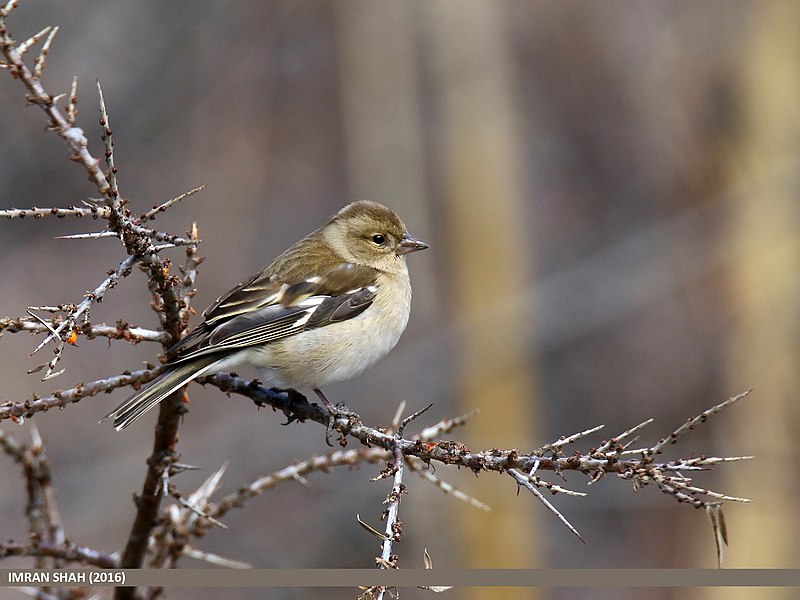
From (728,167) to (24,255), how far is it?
878 cm

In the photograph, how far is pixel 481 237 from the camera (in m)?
10.1

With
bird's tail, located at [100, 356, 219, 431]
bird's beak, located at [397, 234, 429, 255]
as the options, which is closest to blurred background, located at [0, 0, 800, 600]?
bird's beak, located at [397, 234, 429, 255]

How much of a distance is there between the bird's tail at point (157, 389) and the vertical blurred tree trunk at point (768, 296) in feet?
23.2

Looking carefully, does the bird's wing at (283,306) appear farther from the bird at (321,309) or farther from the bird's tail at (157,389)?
the bird's tail at (157,389)

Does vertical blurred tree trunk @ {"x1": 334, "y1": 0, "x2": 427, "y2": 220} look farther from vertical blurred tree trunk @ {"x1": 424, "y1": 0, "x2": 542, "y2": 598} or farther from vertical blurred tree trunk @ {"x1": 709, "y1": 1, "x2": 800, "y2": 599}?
vertical blurred tree trunk @ {"x1": 709, "y1": 1, "x2": 800, "y2": 599}

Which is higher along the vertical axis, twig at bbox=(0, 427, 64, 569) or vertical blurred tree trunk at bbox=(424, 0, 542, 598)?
vertical blurred tree trunk at bbox=(424, 0, 542, 598)

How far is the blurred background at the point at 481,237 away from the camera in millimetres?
9750

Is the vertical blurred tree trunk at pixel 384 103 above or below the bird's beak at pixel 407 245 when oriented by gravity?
above

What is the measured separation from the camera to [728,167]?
992cm

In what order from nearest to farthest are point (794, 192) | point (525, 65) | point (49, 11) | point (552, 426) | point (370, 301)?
point (370, 301) → point (794, 192) → point (49, 11) → point (552, 426) → point (525, 65)

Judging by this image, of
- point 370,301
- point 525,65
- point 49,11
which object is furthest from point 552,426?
point 49,11

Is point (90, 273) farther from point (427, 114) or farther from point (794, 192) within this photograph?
point (794, 192)

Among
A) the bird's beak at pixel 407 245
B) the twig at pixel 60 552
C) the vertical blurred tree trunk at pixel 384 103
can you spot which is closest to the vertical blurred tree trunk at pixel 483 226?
the vertical blurred tree trunk at pixel 384 103

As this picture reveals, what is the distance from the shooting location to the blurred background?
9.75 meters
